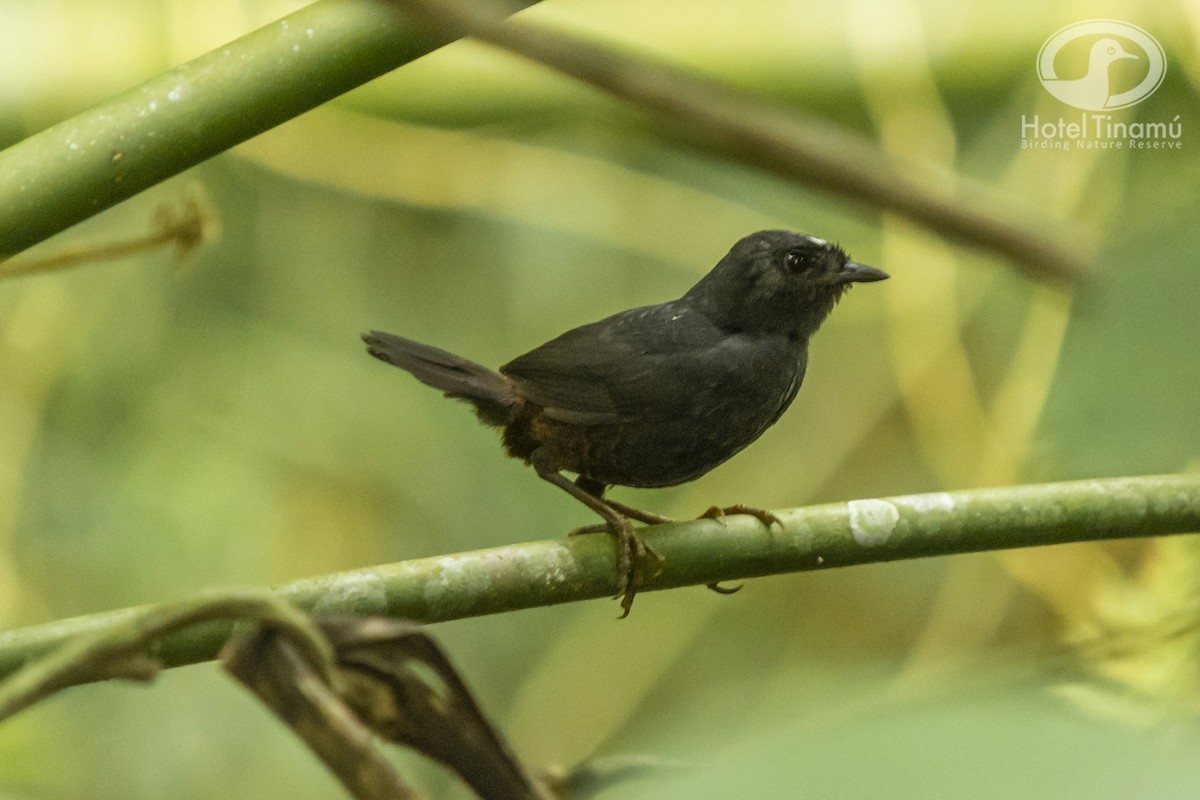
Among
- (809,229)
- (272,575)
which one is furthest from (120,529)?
(809,229)

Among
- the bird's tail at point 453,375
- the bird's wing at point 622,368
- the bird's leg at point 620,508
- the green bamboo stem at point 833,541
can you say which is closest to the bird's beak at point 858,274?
the bird's wing at point 622,368

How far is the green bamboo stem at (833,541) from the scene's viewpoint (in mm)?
1447

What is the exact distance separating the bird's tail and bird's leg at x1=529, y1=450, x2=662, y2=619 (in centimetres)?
14

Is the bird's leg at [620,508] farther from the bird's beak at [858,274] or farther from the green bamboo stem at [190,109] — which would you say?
the green bamboo stem at [190,109]

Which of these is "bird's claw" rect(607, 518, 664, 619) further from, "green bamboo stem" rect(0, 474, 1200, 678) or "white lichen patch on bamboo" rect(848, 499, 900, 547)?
"white lichen patch on bamboo" rect(848, 499, 900, 547)

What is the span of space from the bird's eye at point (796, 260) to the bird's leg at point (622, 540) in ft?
2.22

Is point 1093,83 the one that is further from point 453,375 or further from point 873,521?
point 873,521

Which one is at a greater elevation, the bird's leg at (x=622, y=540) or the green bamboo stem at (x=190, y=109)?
the green bamboo stem at (x=190, y=109)

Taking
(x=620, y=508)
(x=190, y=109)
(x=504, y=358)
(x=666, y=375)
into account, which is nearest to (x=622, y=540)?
(x=620, y=508)

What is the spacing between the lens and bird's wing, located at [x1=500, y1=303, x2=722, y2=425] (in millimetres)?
2471

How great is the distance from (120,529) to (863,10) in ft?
10.1

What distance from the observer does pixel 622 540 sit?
6.81 feet

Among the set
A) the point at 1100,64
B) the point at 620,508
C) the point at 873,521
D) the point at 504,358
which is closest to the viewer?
the point at 873,521

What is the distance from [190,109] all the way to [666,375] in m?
1.37
